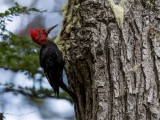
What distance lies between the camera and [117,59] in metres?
3.73

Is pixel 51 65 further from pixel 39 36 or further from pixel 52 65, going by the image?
pixel 39 36

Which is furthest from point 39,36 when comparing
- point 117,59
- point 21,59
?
point 117,59

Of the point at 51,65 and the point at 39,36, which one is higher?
the point at 39,36

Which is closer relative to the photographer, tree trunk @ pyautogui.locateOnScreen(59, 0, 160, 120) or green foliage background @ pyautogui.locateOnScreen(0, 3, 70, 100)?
tree trunk @ pyautogui.locateOnScreen(59, 0, 160, 120)

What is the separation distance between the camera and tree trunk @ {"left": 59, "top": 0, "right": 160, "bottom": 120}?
11.8 feet

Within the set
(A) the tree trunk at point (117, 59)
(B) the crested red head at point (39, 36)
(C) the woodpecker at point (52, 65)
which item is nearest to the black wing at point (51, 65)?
(C) the woodpecker at point (52, 65)

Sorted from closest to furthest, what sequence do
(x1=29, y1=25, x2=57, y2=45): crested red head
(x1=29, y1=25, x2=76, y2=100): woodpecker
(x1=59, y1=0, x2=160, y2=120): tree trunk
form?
(x1=59, y1=0, x2=160, y2=120): tree trunk → (x1=29, y1=25, x2=76, y2=100): woodpecker → (x1=29, y1=25, x2=57, y2=45): crested red head

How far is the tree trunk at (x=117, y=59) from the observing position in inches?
141

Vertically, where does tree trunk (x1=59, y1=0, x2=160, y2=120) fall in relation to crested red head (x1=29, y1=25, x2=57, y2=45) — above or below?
below

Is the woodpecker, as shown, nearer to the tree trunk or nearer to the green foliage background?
the green foliage background

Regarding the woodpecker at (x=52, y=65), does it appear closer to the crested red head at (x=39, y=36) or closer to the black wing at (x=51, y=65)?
the black wing at (x=51, y=65)

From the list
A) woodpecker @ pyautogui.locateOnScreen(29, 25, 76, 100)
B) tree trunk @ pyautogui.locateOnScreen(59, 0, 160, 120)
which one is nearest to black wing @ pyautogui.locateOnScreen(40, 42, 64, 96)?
woodpecker @ pyautogui.locateOnScreen(29, 25, 76, 100)

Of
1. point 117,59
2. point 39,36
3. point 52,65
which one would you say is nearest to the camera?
point 117,59

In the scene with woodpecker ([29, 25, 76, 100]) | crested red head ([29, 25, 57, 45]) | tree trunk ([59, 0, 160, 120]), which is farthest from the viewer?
→ crested red head ([29, 25, 57, 45])
